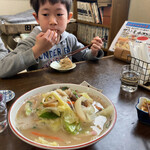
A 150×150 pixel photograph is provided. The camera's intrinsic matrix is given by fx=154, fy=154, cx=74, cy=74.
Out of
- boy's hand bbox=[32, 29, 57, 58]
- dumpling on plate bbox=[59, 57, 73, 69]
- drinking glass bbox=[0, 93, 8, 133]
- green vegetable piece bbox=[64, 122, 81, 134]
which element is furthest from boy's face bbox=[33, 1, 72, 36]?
green vegetable piece bbox=[64, 122, 81, 134]

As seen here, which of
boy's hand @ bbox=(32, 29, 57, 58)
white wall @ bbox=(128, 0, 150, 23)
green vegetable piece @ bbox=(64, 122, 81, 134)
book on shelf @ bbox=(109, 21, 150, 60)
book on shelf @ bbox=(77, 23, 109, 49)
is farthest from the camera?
book on shelf @ bbox=(77, 23, 109, 49)

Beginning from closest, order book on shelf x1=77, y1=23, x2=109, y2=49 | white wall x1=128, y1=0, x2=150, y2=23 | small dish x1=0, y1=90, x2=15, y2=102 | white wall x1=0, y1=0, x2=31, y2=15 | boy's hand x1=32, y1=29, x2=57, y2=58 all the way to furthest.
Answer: small dish x1=0, y1=90, x2=15, y2=102
boy's hand x1=32, y1=29, x2=57, y2=58
white wall x1=128, y1=0, x2=150, y2=23
book on shelf x1=77, y1=23, x2=109, y2=49
white wall x1=0, y1=0, x2=31, y2=15

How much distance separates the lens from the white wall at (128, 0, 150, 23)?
2014 mm

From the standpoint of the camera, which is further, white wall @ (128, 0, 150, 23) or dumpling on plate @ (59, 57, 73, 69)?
white wall @ (128, 0, 150, 23)

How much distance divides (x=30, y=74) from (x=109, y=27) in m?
1.74

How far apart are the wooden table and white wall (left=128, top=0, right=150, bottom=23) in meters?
1.20

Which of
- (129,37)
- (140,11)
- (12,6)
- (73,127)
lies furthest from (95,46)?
(12,6)

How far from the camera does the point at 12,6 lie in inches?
118

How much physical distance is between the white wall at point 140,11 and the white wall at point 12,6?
6.78 feet

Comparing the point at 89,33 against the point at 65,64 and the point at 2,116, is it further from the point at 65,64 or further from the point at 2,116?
the point at 2,116

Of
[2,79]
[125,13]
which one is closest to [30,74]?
[2,79]

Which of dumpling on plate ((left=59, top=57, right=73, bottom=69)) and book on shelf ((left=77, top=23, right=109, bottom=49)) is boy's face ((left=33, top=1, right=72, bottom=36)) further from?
book on shelf ((left=77, top=23, right=109, bottom=49))

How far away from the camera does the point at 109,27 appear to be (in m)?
2.33

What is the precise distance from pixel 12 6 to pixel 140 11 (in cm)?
234
